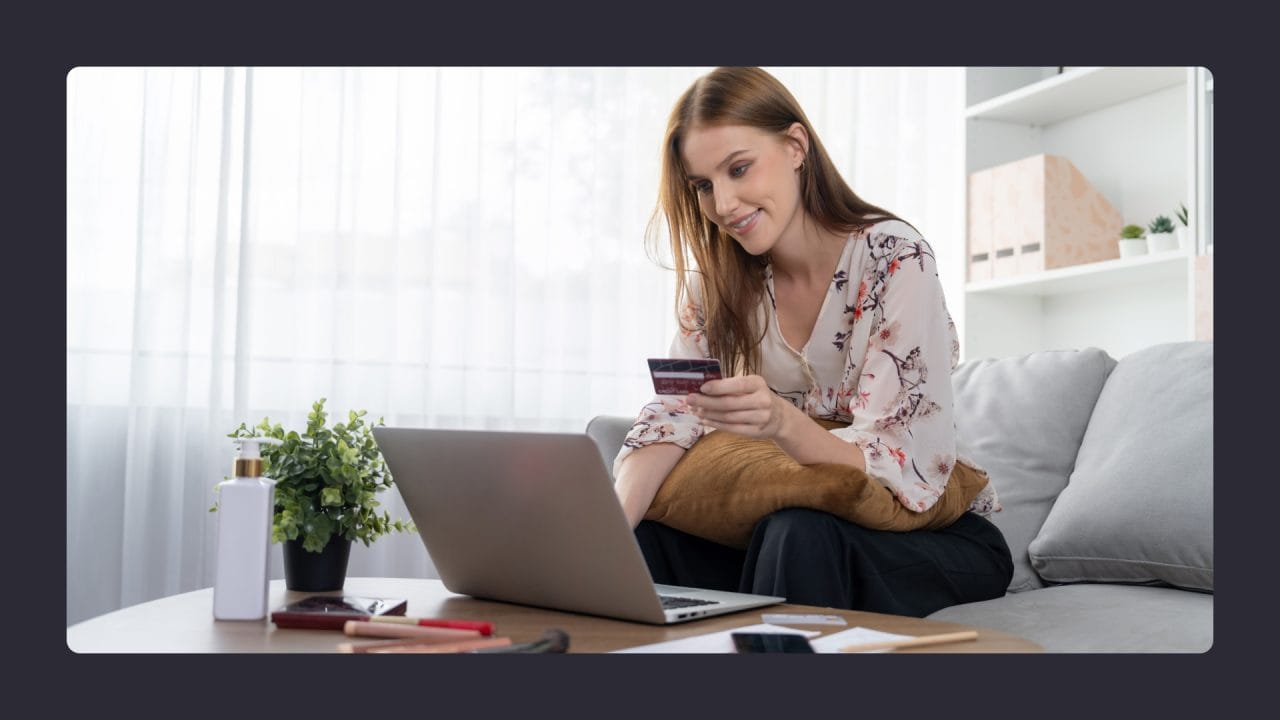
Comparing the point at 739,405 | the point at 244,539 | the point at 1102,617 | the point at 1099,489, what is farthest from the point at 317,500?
the point at 1099,489

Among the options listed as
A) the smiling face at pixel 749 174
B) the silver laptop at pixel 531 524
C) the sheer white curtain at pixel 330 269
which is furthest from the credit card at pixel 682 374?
the sheer white curtain at pixel 330 269

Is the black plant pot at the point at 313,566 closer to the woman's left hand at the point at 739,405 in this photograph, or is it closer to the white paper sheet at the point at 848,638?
the woman's left hand at the point at 739,405

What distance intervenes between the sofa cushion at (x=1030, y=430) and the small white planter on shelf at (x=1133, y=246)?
2.80 feet

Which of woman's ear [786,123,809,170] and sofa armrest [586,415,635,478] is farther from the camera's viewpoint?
sofa armrest [586,415,635,478]

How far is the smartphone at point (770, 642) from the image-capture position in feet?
2.66

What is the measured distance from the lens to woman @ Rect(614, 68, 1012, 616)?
4.12 feet

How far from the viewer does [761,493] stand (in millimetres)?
1298

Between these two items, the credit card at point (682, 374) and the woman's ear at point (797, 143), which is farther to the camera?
the woman's ear at point (797, 143)

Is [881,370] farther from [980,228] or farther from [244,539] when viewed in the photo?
[980,228]

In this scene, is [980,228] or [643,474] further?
[980,228]

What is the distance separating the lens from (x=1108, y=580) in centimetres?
156

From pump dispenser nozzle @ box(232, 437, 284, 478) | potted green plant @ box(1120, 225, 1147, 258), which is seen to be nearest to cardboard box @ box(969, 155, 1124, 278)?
potted green plant @ box(1120, 225, 1147, 258)

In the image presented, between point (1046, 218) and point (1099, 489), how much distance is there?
4.30ft

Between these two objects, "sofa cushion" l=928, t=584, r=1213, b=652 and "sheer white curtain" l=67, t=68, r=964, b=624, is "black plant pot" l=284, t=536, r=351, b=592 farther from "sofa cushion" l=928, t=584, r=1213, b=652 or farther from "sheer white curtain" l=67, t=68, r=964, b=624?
"sheer white curtain" l=67, t=68, r=964, b=624
